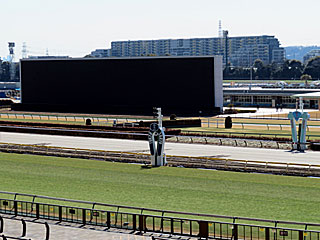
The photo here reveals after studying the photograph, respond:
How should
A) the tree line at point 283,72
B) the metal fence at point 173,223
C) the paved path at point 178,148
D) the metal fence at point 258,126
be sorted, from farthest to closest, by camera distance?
the tree line at point 283,72, the metal fence at point 258,126, the paved path at point 178,148, the metal fence at point 173,223

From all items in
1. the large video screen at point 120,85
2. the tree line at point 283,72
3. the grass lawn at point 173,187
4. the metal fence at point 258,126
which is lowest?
the grass lawn at point 173,187

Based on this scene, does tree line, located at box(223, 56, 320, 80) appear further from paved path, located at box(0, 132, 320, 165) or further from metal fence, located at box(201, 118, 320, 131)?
paved path, located at box(0, 132, 320, 165)

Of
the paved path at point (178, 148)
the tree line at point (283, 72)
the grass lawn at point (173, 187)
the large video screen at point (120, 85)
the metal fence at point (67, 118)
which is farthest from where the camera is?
the tree line at point (283, 72)

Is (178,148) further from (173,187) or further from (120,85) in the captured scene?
(120,85)

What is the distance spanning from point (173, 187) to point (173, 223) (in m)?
7.76

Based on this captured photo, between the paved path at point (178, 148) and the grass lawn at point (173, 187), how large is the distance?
5872 mm

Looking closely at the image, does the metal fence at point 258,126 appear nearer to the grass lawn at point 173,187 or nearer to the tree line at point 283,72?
the grass lawn at point 173,187

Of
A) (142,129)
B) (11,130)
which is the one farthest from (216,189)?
(11,130)

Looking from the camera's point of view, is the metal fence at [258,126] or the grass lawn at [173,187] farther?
the metal fence at [258,126]

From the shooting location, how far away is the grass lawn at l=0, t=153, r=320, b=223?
22969 millimetres

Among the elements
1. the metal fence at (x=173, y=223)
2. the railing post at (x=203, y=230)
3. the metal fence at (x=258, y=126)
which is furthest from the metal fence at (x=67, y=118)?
the railing post at (x=203, y=230)

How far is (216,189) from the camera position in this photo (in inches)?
1049

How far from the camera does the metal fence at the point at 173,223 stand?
1773cm

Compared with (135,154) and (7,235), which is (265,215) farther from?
(135,154)
